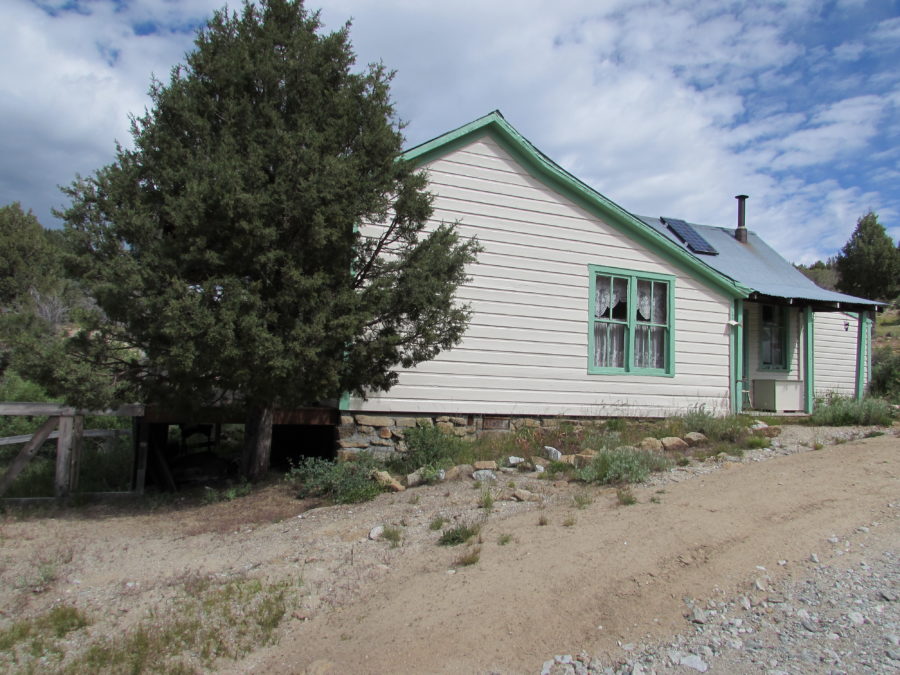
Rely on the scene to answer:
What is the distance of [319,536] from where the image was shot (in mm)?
5969

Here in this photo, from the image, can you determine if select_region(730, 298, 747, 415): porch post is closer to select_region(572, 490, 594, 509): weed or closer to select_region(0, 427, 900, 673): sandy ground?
select_region(0, 427, 900, 673): sandy ground

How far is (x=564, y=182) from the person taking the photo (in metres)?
10.2

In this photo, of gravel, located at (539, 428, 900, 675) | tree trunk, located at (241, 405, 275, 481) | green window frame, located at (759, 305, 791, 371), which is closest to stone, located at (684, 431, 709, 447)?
gravel, located at (539, 428, 900, 675)

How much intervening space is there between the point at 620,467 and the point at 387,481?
8.76 ft

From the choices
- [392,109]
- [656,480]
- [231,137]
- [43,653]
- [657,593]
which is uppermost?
[392,109]

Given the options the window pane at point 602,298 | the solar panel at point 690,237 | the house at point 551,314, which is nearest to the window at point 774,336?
the solar panel at point 690,237

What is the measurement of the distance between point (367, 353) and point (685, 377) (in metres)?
6.18

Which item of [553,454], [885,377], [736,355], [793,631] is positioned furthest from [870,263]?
[793,631]

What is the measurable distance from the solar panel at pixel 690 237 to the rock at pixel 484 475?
402 inches

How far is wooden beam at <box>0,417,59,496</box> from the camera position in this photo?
7723 millimetres

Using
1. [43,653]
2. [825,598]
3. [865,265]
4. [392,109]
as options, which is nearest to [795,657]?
[825,598]

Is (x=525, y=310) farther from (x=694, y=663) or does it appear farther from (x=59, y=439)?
(x=59, y=439)

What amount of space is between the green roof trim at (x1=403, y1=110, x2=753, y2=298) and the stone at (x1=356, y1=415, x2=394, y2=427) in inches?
147

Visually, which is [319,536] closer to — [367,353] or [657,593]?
[367,353]
